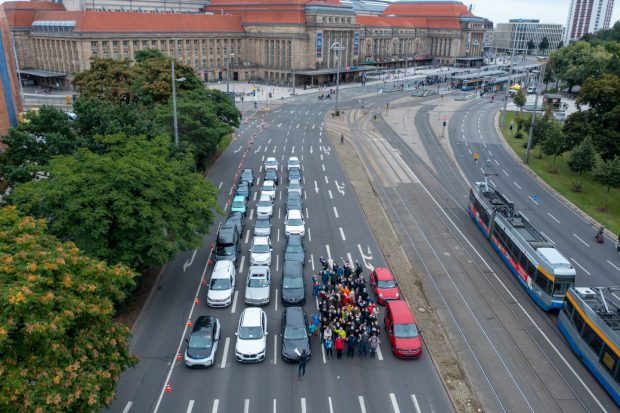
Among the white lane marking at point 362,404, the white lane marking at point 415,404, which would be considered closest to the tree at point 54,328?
the white lane marking at point 362,404

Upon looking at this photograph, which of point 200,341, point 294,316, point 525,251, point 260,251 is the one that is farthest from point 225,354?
point 525,251

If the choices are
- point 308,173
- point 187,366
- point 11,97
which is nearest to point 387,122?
point 308,173

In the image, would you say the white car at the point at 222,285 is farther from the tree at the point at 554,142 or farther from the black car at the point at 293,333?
the tree at the point at 554,142

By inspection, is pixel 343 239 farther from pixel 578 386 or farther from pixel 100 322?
pixel 100 322

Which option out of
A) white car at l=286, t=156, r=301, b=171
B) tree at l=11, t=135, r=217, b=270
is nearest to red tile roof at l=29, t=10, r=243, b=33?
white car at l=286, t=156, r=301, b=171

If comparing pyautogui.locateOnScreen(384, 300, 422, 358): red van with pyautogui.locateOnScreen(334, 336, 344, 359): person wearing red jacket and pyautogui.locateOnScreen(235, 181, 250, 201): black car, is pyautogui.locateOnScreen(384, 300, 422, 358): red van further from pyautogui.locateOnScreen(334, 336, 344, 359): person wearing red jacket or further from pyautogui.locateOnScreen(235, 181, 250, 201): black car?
pyautogui.locateOnScreen(235, 181, 250, 201): black car

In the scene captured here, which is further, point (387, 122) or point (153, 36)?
point (153, 36)

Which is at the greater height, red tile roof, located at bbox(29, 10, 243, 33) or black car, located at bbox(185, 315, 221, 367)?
red tile roof, located at bbox(29, 10, 243, 33)
